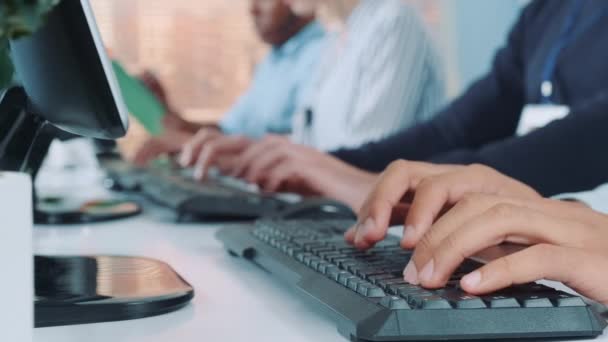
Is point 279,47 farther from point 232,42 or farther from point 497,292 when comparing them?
point 497,292

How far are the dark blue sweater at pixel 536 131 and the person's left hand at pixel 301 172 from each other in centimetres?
15

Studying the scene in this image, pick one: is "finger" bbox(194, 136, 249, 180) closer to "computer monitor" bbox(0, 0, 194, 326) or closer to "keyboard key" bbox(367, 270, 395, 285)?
"computer monitor" bbox(0, 0, 194, 326)

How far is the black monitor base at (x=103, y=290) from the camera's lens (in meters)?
0.46

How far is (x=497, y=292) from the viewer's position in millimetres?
434

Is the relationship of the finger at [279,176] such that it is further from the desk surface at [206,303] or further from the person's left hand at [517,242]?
the person's left hand at [517,242]

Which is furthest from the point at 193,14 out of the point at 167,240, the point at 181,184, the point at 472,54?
the point at 167,240

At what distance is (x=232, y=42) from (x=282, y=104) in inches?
42.4

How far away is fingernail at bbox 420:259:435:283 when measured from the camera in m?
0.44

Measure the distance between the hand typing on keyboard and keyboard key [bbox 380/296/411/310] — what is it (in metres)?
0.04

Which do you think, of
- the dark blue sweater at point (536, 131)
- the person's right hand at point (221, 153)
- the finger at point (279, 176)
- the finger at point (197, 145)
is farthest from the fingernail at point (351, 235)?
the finger at point (197, 145)

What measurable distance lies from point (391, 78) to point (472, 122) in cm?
48

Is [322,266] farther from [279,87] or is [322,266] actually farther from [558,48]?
[279,87]

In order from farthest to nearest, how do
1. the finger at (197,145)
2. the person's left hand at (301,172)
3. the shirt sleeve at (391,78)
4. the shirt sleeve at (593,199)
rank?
the shirt sleeve at (391,78)
the finger at (197,145)
the person's left hand at (301,172)
the shirt sleeve at (593,199)

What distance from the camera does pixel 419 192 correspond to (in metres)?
0.57
